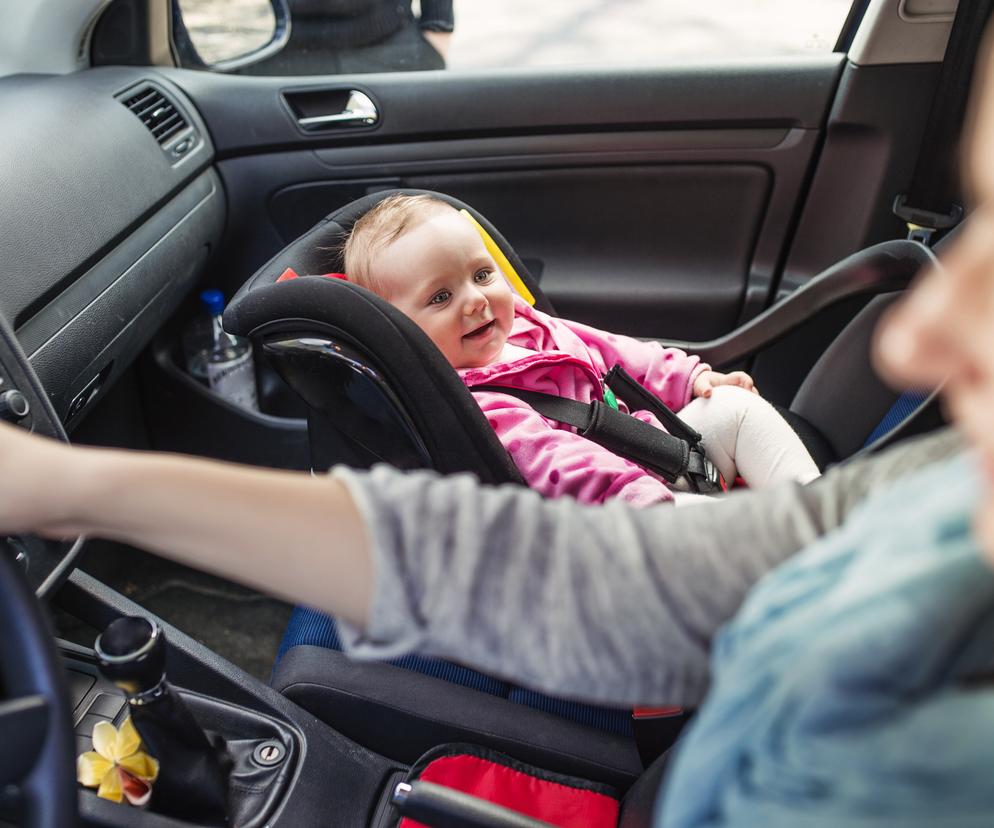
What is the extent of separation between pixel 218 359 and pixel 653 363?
1.02 meters

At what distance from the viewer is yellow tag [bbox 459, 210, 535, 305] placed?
150cm

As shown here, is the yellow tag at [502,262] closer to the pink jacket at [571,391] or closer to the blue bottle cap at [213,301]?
the pink jacket at [571,391]

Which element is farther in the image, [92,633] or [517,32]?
[517,32]

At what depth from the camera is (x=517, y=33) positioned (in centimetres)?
198

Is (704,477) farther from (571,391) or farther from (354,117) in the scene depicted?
(354,117)

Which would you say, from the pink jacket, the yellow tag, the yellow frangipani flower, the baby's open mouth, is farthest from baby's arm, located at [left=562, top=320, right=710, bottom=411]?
the yellow frangipani flower

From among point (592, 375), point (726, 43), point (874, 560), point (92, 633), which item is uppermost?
point (874, 560)

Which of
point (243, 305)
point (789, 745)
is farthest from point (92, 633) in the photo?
point (789, 745)

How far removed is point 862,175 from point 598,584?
1652 millimetres

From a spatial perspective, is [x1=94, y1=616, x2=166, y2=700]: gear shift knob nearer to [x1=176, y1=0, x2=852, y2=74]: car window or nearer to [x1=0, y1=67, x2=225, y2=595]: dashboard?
→ [x1=0, y1=67, x2=225, y2=595]: dashboard

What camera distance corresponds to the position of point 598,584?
58 centimetres

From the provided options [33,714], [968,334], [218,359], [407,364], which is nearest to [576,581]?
[968,334]

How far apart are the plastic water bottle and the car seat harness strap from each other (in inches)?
34.6

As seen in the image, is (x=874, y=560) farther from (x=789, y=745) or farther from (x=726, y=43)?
(x=726, y=43)
